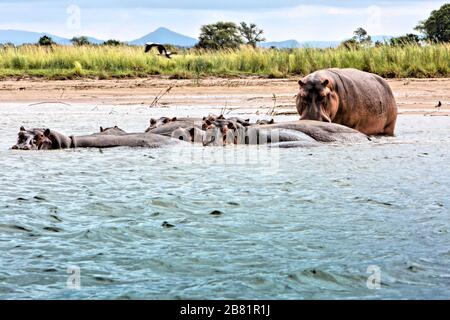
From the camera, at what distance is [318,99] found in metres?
10.7

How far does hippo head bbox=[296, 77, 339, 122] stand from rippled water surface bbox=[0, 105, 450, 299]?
743mm

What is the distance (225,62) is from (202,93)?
4.60m

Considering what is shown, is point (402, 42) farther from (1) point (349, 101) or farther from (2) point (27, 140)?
(2) point (27, 140)

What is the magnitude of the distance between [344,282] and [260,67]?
18684 millimetres

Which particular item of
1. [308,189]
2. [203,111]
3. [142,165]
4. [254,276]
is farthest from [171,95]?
[254,276]

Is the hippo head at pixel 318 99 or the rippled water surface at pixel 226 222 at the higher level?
the hippo head at pixel 318 99

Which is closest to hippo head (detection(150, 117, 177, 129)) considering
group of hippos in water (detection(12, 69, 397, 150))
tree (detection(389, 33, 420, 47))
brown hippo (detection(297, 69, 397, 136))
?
group of hippos in water (detection(12, 69, 397, 150))

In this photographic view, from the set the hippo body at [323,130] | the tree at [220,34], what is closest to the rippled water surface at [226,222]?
the hippo body at [323,130]

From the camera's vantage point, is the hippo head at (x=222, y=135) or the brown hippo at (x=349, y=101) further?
the brown hippo at (x=349, y=101)

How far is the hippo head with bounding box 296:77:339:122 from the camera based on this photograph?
1068cm

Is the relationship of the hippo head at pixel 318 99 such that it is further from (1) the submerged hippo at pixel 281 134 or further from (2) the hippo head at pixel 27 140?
(2) the hippo head at pixel 27 140

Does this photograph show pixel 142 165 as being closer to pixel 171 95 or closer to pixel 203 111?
pixel 203 111

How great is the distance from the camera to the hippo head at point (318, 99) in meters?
10.7

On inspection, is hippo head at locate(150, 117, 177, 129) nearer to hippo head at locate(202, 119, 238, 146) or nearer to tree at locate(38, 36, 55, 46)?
hippo head at locate(202, 119, 238, 146)
